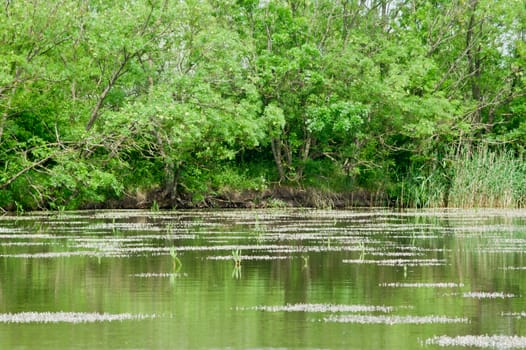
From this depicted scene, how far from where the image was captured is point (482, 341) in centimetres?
1015

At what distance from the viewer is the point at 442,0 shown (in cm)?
5428

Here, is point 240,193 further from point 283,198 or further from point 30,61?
point 30,61

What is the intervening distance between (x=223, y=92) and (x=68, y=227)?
19.0m

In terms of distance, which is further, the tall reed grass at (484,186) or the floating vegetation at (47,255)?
the tall reed grass at (484,186)

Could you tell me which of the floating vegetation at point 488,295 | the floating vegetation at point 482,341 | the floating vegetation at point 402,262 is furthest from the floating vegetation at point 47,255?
the floating vegetation at point 482,341

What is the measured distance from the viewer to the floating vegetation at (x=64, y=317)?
11742 millimetres

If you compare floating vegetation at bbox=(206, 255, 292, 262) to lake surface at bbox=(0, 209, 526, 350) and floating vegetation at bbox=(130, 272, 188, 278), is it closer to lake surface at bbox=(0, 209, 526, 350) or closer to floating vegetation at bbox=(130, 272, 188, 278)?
lake surface at bbox=(0, 209, 526, 350)

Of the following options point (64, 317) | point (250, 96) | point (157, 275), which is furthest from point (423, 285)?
point (250, 96)

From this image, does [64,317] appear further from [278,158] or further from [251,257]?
[278,158]

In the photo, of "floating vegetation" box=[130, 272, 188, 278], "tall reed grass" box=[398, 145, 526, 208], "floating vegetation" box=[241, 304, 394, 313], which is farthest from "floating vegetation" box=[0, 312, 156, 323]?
"tall reed grass" box=[398, 145, 526, 208]

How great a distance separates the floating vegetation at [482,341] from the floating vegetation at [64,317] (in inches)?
134

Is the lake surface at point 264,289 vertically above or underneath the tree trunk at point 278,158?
underneath

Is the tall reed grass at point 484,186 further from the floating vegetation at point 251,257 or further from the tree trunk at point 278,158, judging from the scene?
the floating vegetation at point 251,257

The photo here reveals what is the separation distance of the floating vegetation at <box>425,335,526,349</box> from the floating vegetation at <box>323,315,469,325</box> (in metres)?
1.09
